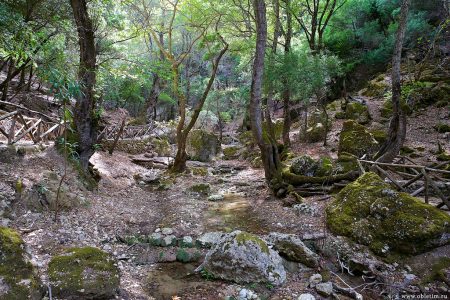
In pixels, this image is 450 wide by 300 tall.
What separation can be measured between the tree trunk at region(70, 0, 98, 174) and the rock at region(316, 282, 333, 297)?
6460 millimetres

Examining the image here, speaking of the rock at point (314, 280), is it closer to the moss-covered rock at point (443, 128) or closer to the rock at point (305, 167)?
the rock at point (305, 167)

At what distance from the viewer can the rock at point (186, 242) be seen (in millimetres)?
5738

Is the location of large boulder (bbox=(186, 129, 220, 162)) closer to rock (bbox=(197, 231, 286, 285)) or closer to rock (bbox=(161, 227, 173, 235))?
rock (bbox=(161, 227, 173, 235))

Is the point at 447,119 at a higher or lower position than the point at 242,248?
higher

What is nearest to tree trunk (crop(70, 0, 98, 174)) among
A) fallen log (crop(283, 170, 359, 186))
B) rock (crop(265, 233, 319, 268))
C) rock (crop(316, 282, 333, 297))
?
rock (crop(265, 233, 319, 268))

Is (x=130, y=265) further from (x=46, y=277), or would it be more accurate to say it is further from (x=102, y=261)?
(x=46, y=277)

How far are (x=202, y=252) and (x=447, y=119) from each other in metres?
13.3

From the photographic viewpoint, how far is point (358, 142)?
32.1 feet

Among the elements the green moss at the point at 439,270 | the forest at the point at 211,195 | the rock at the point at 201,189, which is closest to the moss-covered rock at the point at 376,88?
the forest at the point at 211,195

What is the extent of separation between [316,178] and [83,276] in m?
6.54

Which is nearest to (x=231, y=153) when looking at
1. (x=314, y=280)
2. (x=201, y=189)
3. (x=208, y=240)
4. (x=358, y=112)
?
(x=358, y=112)

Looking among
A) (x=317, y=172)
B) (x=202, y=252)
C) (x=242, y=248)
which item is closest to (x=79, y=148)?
(x=202, y=252)

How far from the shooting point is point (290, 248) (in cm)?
514

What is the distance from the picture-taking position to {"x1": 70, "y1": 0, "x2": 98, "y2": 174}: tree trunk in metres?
7.30
